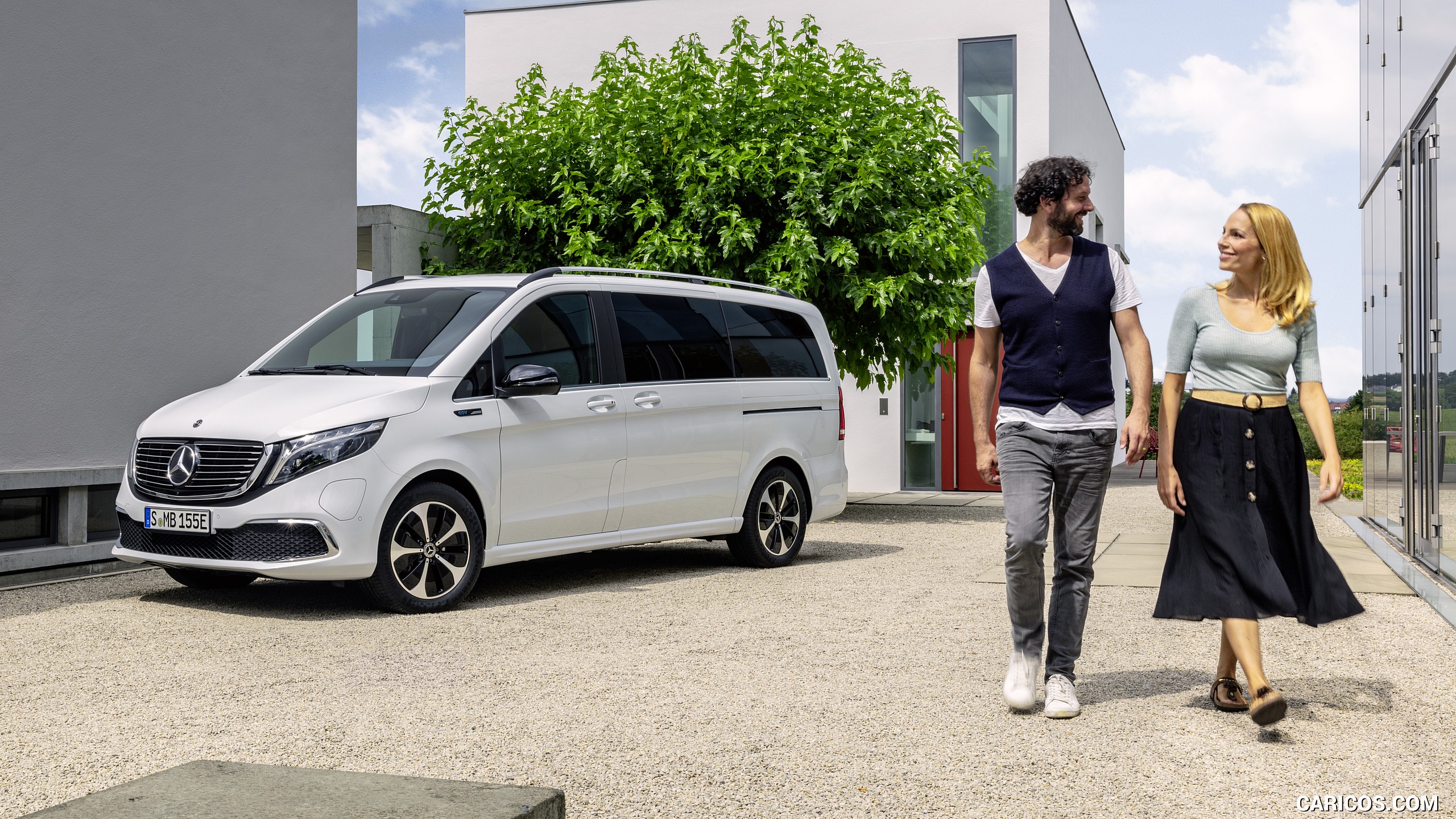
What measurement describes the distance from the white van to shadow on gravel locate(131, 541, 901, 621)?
0.62 ft

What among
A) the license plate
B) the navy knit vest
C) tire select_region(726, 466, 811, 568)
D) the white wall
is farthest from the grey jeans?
the white wall

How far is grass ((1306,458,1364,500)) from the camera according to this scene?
17.8m

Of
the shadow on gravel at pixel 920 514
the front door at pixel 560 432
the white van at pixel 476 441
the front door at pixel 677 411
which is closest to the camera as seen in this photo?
the white van at pixel 476 441

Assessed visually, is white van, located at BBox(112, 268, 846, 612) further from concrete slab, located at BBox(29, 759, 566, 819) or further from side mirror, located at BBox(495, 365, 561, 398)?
concrete slab, located at BBox(29, 759, 566, 819)

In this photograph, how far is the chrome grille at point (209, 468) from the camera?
6.91m

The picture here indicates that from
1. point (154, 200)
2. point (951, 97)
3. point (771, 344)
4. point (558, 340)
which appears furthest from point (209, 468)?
point (951, 97)

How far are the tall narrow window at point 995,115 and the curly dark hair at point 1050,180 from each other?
51.5 ft

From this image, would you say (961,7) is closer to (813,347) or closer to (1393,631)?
(813,347)

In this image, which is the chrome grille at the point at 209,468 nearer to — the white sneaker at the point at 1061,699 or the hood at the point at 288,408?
the hood at the point at 288,408

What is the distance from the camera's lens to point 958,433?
2042 cm

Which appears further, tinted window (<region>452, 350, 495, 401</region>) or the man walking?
tinted window (<region>452, 350, 495, 401</region>)

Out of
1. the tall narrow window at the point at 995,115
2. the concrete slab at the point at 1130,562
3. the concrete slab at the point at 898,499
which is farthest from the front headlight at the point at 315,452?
the tall narrow window at the point at 995,115

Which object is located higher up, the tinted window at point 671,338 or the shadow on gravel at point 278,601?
the tinted window at point 671,338

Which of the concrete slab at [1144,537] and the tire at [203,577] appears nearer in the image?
the tire at [203,577]
